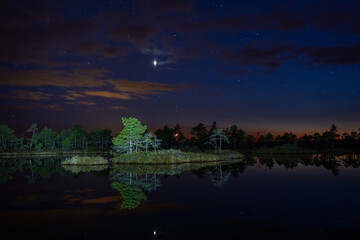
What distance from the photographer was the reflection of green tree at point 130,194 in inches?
568

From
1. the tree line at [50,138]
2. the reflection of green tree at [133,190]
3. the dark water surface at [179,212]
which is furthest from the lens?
the tree line at [50,138]

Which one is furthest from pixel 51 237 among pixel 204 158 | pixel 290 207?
pixel 204 158

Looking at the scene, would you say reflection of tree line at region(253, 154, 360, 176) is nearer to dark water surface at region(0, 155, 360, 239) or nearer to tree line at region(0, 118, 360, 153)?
dark water surface at region(0, 155, 360, 239)

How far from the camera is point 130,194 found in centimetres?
1728

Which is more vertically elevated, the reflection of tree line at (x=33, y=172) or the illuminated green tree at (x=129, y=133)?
the illuminated green tree at (x=129, y=133)

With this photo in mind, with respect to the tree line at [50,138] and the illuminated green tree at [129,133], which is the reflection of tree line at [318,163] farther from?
the tree line at [50,138]

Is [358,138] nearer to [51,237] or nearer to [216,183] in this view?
[216,183]

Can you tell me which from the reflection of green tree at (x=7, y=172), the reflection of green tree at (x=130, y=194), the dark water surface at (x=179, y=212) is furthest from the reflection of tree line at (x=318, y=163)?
the reflection of green tree at (x=7, y=172)

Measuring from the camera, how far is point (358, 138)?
399 ft

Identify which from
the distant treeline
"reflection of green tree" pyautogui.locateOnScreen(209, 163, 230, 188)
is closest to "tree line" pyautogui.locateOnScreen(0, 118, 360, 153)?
the distant treeline

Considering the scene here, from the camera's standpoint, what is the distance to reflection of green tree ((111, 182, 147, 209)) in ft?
47.4

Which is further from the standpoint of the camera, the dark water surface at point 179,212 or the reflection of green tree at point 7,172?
the reflection of green tree at point 7,172

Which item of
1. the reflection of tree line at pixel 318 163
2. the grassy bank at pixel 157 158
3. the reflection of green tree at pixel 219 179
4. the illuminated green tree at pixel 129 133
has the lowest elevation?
the reflection of tree line at pixel 318 163

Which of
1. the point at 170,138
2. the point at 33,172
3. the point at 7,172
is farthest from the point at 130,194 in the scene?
the point at 170,138
